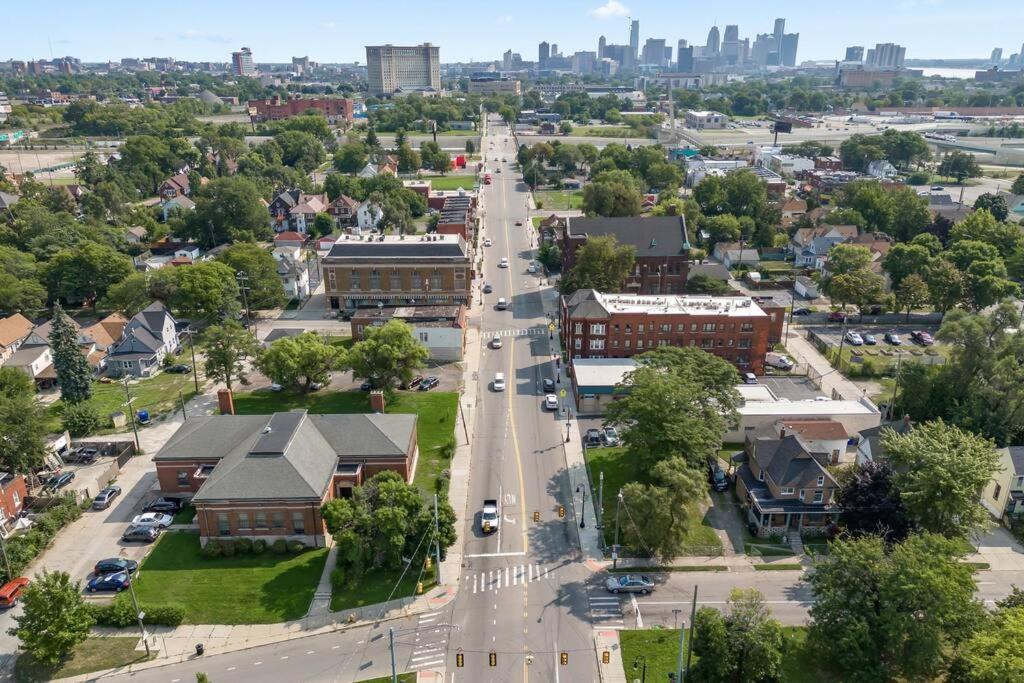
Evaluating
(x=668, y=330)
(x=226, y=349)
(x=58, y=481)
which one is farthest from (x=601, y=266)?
(x=58, y=481)

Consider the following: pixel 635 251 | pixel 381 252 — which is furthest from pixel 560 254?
pixel 381 252

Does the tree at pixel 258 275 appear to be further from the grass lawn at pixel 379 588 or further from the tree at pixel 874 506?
the tree at pixel 874 506

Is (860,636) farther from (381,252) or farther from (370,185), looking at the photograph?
(370,185)

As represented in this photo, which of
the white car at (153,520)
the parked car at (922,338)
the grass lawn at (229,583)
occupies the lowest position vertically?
the grass lawn at (229,583)

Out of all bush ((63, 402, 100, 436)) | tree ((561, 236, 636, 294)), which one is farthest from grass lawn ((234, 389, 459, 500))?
tree ((561, 236, 636, 294))

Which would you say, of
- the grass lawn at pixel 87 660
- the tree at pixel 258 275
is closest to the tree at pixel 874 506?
the grass lawn at pixel 87 660

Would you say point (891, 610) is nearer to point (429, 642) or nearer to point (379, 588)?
point (429, 642)

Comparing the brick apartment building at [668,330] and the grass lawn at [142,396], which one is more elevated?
the brick apartment building at [668,330]

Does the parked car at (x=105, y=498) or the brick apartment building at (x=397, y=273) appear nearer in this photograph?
the parked car at (x=105, y=498)
